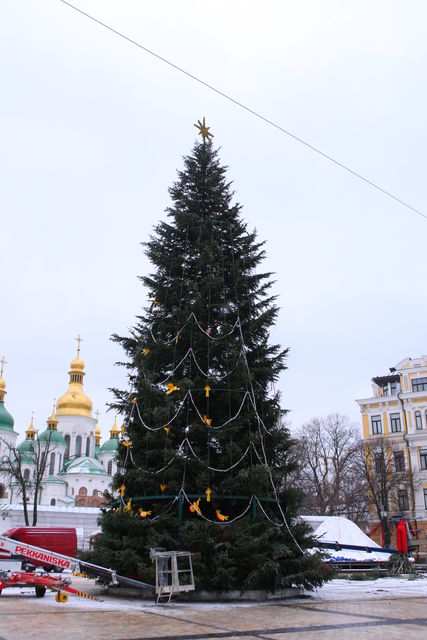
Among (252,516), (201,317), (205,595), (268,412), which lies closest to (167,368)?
(201,317)

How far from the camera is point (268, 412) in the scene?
56.6ft

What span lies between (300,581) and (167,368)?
21.7 feet

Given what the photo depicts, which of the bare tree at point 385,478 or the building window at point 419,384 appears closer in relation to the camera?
the bare tree at point 385,478

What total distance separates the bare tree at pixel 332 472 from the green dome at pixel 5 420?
130ft

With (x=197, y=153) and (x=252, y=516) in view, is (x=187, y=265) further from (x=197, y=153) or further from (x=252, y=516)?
(x=252, y=516)

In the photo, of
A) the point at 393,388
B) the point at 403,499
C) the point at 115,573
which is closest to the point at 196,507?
the point at 115,573

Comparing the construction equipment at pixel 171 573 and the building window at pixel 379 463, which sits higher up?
the building window at pixel 379 463

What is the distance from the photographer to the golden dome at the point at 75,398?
289 feet

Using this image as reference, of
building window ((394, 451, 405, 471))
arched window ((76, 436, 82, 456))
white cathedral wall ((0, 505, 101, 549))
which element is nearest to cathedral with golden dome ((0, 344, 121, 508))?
arched window ((76, 436, 82, 456))

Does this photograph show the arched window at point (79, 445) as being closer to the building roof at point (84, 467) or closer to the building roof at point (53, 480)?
the building roof at point (84, 467)

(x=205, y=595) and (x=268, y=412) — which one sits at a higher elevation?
(x=268, y=412)

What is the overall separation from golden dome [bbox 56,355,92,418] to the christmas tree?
71836 millimetres

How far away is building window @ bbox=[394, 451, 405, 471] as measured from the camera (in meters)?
48.0

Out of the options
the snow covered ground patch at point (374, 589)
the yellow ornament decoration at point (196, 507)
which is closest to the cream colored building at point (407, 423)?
the snow covered ground patch at point (374, 589)
